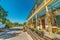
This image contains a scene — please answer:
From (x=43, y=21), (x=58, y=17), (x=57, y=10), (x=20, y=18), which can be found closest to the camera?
(x=57, y=10)

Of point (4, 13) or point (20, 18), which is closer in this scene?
point (4, 13)

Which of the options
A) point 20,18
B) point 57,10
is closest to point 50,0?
point 57,10

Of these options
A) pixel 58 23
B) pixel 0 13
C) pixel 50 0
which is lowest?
pixel 58 23

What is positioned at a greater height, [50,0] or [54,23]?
[50,0]

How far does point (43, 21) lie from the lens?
16141 mm

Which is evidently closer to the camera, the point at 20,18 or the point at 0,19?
the point at 0,19

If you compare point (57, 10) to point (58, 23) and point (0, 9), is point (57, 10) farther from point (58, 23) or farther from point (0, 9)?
point (0, 9)

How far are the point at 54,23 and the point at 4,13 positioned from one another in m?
14.8

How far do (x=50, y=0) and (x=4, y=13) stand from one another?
19.4 m

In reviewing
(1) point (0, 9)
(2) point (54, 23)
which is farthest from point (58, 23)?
(1) point (0, 9)

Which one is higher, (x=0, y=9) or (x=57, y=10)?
(x=0, y=9)

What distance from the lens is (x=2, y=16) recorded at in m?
23.2

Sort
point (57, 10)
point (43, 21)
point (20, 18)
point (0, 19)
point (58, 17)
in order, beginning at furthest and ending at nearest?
point (20, 18) < point (0, 19) < point (43, 21) < point (58, 17) < point (57, 10)

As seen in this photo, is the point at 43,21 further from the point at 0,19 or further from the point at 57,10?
the point at 0,19
